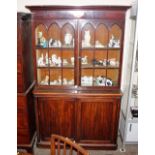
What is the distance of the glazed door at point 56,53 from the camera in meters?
2.57

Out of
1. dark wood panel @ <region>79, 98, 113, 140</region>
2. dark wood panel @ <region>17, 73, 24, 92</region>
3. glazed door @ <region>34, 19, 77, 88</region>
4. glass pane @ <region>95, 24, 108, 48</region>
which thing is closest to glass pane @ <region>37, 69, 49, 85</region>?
glazed door @ <region>34, 19, 77, 88</region>

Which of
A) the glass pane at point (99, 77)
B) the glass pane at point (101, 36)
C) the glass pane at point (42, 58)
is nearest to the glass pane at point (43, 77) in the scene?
the glass pane at point (42, 58)

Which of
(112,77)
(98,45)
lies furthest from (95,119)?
(98,45)

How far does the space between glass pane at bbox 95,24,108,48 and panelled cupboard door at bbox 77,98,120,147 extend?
76 cm

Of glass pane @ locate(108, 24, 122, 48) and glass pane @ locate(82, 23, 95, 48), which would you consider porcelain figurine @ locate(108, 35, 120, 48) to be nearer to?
glass pane @ locate(108, 24, 122, 48)

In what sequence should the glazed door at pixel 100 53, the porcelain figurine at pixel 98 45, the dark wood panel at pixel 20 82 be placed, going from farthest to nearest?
the porcelain figurine at pixel 98 45
the glazed door at pixel 100 53
the dark wood panel at pixel 20 82

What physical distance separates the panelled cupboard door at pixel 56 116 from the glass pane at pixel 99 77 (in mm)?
454

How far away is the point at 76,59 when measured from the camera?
262cm

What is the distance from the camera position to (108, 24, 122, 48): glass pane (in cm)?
257

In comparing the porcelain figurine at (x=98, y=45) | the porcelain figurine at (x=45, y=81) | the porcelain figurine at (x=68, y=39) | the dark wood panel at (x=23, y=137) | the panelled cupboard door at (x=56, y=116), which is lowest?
the dark wood panel at (x=23, y=137)

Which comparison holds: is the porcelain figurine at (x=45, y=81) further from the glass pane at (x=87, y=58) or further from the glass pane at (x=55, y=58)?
the glass pane at (x=87, y=58)

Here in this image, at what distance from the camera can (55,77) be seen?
9.23 feet

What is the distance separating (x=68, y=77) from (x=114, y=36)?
86cm

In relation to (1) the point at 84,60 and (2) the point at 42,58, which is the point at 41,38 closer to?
(2) the point at 42,58
